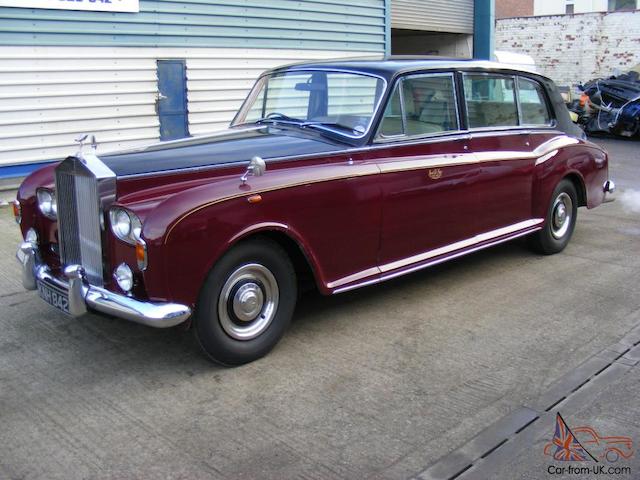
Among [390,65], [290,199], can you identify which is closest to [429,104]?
[390,65]

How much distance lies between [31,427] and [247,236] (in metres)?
1.49

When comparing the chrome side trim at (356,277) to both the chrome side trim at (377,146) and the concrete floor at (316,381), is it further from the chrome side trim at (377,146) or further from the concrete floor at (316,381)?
the chrome side trim at (377,146)

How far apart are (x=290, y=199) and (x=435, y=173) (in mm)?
1377

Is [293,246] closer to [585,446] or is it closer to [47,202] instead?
[47,202]

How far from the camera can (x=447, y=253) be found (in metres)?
5.05

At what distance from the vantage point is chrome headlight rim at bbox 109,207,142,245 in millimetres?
3477

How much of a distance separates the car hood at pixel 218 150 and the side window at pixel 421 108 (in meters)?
0.49

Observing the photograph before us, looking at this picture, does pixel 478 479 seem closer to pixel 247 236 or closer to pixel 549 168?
pixel 247 236

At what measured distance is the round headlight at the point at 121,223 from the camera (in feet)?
11.6

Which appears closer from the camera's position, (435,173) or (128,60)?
(435,173)

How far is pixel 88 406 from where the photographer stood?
3.46m

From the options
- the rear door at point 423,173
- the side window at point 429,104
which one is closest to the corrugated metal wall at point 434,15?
the side window at point 429,104

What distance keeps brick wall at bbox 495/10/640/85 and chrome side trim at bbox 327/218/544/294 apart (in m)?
19.1

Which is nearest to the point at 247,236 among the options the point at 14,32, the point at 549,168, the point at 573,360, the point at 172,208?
the point at 172,208
